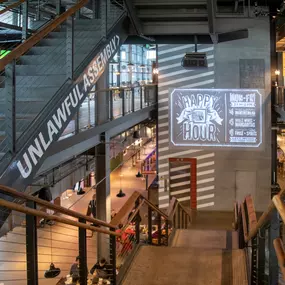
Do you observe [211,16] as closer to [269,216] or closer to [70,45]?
[70,45]

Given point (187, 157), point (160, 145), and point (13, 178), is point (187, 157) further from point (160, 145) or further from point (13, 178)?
point (13, 178)

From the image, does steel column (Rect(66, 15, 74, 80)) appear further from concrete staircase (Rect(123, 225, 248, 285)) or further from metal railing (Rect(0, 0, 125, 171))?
concrete staircase (Rect(123, 225, 248, 285))

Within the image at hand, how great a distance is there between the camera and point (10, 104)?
3439mm

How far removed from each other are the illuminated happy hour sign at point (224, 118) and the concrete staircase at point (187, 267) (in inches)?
302

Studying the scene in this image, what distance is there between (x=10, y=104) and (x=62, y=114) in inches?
41.6

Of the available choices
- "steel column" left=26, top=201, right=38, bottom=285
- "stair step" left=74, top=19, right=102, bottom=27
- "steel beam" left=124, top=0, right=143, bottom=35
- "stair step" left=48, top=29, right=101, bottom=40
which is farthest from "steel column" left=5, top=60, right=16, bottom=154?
"stair step" left=74, top=19, right=102, bottom=27

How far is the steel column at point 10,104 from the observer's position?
3371 mm

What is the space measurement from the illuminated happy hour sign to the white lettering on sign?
6.59 metres

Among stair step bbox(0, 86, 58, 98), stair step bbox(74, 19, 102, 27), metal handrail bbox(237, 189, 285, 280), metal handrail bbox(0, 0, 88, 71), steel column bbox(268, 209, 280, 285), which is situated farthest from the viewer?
stair step bbox(74, 19, 102, 27)

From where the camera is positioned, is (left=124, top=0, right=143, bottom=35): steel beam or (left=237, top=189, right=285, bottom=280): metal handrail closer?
(left=237, top=189, right=285, bottom=280): metal handrail

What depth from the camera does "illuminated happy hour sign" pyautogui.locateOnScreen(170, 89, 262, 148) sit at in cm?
1245

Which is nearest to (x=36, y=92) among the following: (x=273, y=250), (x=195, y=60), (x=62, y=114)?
(x=62, y=114)

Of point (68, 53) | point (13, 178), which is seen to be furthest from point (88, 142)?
point (13, 178)

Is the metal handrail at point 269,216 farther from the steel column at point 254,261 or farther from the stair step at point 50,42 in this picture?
the stair step at point 50,42
